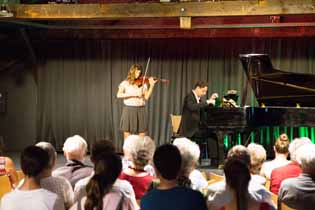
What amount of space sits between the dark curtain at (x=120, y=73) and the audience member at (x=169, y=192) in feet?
22.6

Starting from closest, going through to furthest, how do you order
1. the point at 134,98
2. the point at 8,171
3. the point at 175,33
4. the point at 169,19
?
Answer: 1. the point at 8,171
2. the point at 134,98
3. the point at 175,33
4. the point at 169,19

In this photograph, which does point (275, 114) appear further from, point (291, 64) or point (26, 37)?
point (26, 37)

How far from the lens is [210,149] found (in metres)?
8.21

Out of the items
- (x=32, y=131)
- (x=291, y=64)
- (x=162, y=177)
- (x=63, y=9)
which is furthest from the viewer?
(x=32, y=131)

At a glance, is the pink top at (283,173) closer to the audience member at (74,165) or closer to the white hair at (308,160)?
the white hair at (308,160)

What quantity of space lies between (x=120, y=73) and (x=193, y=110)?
2.70 m

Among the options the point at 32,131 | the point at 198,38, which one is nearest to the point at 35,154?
the point at 198,38

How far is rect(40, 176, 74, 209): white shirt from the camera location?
3.06 metres

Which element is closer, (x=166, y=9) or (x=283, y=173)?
(x=283, y=173)

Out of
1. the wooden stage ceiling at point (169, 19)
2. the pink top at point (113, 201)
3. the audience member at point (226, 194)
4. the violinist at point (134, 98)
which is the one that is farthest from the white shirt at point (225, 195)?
the violinist at point (134, 98)

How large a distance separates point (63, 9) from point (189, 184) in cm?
549

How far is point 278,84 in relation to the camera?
24.1 ft

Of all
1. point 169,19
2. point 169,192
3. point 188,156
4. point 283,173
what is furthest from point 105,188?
point 169,19

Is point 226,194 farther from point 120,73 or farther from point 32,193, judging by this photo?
point 120,73
